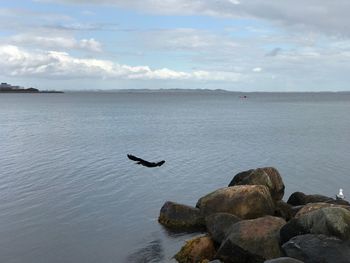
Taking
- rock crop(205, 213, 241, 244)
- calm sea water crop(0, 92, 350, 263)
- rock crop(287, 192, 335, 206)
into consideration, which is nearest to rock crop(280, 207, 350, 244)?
rock crop(205, 213, 241, 244)

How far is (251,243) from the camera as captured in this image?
15977 millimetres

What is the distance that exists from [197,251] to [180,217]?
160 inches

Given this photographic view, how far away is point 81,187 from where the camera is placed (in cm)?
2931

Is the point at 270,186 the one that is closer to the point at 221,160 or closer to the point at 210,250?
the point at 210,250

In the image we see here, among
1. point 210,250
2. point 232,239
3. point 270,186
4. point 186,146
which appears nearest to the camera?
point 232,239

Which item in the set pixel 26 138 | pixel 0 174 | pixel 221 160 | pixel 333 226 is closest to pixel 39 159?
pixel 0 174

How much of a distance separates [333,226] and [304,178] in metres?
18.2

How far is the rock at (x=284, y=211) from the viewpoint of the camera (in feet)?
68.0

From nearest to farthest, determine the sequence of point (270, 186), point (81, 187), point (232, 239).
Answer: point (232, 239) → point (270, 186) → point (81, 187)

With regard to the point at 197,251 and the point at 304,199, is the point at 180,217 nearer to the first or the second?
the point at 197,251

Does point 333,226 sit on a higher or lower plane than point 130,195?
higher

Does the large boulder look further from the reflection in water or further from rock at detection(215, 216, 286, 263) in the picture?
rock at detection(215, 216, 286, 263)

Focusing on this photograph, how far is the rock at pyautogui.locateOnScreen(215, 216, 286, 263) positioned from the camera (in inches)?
622

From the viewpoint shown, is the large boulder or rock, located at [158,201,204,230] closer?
rock, located at [158,201,204,230]
